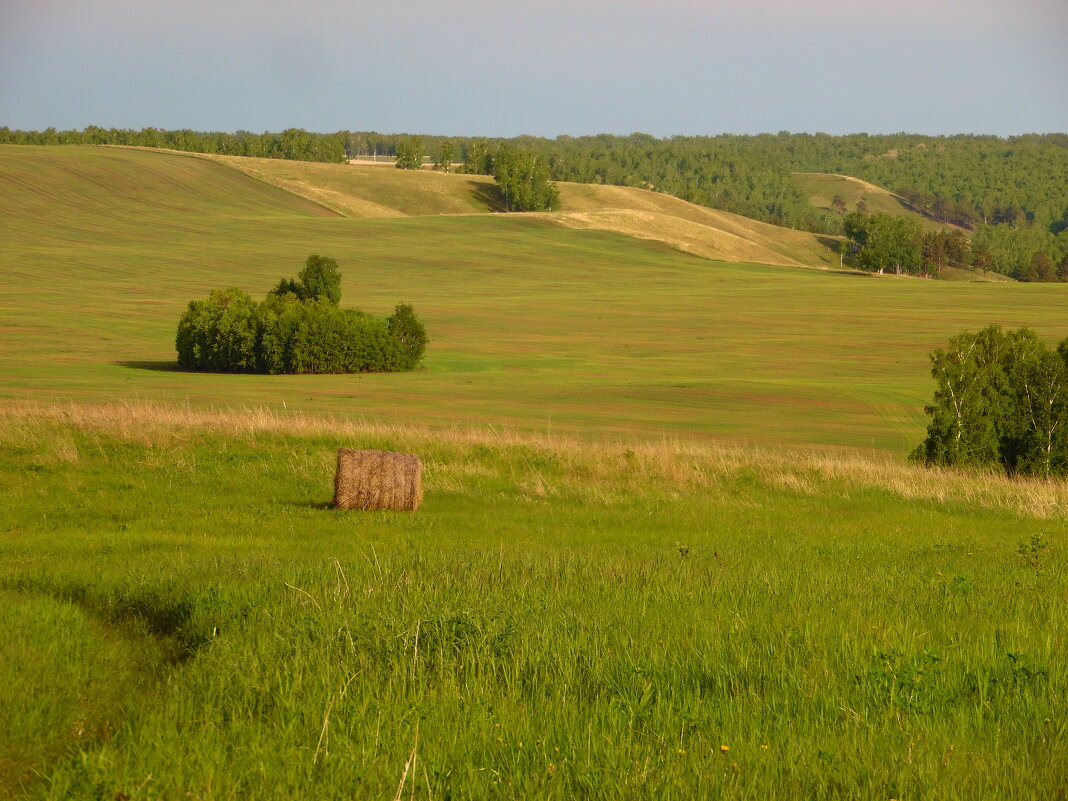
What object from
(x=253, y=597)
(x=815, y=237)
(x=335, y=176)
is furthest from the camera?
(x=815, y=237)

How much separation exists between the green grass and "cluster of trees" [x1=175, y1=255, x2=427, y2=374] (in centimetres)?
4243

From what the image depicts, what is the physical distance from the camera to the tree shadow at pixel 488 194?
17925 centimetres

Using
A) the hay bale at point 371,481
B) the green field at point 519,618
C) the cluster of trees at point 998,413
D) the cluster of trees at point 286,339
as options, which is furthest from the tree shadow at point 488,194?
the hay bale at point 371,481

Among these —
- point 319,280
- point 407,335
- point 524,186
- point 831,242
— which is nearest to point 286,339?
point 407,335

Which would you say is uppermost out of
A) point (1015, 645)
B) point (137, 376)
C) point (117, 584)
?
point (1015, 645)

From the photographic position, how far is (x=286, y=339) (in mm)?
56000

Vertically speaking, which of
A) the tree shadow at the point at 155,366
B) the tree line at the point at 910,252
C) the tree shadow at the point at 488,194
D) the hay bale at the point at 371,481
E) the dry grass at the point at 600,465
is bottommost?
the tree shadow at the point at 155,366

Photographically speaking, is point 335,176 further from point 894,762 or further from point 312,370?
point 894,762

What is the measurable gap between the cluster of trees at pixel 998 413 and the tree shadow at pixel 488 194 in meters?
156

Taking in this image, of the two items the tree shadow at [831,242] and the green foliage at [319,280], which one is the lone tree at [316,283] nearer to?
the green foliage at [319,280]

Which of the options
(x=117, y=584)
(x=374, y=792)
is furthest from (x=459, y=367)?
(x=374, y=792)

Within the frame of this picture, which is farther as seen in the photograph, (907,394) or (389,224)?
(389,224)

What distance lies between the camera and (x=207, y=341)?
56.1 metres

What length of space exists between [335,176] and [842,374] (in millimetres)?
134790
